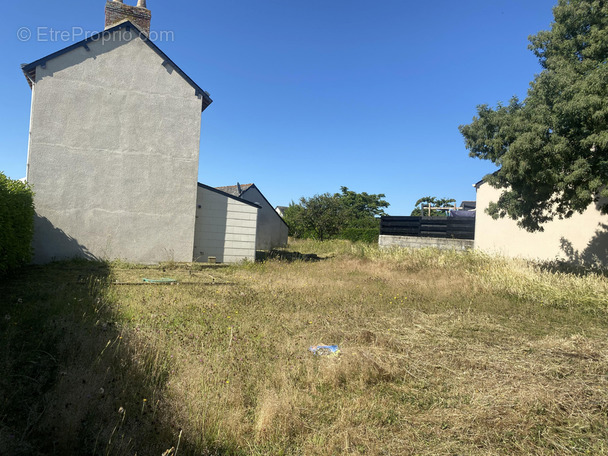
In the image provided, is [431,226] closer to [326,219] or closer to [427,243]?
[427,243]

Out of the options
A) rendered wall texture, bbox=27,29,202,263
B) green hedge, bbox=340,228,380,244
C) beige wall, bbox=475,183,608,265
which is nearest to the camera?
rendered wall texture, bbox=27,29,202,263

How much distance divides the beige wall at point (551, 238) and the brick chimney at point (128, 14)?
1447 cm

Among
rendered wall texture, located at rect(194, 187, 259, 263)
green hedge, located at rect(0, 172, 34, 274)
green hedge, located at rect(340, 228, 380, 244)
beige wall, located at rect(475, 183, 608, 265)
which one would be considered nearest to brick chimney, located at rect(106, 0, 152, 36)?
rendered wall texture, located at rect(194, 187, 259, 263)

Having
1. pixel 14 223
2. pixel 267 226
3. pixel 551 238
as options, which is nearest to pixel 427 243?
pixel 551 238

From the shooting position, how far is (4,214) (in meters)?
7.32

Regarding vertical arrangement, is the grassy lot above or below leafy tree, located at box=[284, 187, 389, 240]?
below

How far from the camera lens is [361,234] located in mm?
23328

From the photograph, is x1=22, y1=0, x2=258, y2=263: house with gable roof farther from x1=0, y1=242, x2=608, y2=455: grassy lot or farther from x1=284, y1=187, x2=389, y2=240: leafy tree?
x1=284, y1=187, x2=389, y2=240: leafy tree

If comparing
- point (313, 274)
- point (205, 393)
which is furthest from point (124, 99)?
point (205, 393)

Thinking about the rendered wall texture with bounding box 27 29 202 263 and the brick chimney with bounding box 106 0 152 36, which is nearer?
the rendered wall texture with bounding box 27 29 202 263

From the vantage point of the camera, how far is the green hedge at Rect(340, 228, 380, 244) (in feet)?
74.4

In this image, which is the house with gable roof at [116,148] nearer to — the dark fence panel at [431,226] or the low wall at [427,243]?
the low wall at [427,243]

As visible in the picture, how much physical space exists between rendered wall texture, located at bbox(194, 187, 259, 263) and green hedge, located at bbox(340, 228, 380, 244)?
10.8 m

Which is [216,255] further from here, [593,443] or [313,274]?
[593,443]
